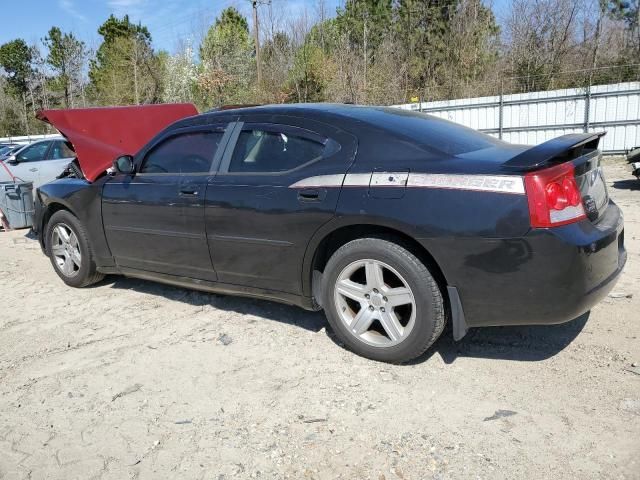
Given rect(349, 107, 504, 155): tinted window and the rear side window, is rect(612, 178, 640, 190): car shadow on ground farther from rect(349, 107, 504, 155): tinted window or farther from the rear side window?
the rear side window

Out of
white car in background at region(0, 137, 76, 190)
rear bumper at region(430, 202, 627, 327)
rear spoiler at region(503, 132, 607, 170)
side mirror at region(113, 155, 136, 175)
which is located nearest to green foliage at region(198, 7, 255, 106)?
white car in background at region(0, 137, 76, 190)

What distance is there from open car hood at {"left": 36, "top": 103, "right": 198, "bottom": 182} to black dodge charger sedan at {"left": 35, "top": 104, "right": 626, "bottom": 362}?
2.03ft

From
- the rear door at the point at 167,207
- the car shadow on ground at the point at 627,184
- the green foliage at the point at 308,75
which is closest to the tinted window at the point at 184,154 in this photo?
the rear door at the point at 167,207

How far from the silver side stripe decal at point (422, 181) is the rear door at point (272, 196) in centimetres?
1

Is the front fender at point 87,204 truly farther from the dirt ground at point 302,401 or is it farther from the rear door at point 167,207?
the dirt ground at point 302,401

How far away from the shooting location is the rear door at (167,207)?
13.3ft

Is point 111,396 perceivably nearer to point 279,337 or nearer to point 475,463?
point 279,337

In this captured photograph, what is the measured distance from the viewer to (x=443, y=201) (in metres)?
2.95

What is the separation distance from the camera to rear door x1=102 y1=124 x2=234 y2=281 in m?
4.07

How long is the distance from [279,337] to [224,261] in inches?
26.4

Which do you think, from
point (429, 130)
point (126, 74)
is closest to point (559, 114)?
point (429, 130)

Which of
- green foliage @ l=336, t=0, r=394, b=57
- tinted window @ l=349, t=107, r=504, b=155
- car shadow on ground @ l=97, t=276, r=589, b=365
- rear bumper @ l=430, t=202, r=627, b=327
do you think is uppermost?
green foliage @ l=336, t=0, r=394, b=57

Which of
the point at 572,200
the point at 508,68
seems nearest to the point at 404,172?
the point at 572,200

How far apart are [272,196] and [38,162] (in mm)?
9209
